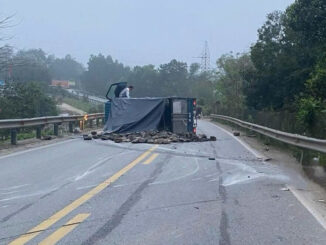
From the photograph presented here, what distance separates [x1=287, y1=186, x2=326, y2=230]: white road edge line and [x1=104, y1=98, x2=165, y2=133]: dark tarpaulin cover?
12.9 meters

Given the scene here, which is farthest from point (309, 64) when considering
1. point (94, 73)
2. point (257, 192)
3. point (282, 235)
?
point (94, 73)

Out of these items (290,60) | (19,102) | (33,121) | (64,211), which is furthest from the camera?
(19,102)

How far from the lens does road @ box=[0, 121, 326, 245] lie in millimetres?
5691

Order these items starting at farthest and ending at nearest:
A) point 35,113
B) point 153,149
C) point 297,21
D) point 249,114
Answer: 1. point 35,113
2. point 249,114
3. point 297,21
4. point 153,149

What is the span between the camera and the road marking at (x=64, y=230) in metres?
5.39

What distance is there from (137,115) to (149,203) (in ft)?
47.8

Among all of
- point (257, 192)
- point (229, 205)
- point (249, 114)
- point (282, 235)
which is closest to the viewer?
point (282, 235)

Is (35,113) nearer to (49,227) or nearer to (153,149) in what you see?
(153,149)

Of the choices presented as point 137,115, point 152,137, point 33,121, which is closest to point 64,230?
point 33,121

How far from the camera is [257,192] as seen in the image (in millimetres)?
8477

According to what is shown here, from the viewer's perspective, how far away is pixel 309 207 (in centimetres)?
739

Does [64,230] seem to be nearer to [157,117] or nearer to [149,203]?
[149,203]

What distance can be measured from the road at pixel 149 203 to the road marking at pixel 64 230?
0.4 inches

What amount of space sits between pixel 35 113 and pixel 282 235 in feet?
98.5
